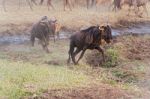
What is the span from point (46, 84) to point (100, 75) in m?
2.92

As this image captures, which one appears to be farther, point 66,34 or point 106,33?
point 66,34

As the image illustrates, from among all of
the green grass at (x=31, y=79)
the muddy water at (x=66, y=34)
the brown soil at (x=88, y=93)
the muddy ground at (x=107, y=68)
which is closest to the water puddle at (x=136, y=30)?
the muddy water at (x=66, y=34)

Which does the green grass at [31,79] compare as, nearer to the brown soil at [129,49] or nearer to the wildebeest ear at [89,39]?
the wildebeest ear at [89,39]

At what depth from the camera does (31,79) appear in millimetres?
13391

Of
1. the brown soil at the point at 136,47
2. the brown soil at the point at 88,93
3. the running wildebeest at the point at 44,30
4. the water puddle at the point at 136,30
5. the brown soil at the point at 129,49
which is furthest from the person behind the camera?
the water puddle at the point at 136,30

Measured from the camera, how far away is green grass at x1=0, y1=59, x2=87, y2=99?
12.2 m

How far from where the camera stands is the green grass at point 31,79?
12172 mm

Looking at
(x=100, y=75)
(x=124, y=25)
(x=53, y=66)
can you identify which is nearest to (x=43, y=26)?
(x=53, y=66)

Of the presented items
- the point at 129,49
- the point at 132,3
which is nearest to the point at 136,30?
the point at 132,3

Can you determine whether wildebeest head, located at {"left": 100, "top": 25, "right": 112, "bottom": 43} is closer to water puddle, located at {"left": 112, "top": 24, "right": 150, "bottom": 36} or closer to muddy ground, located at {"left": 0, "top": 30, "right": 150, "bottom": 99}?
muddy ground, located at {"left": 0, "top": 30, "right": 150, "bottom": 99}

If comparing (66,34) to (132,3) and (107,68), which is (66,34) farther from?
(132,3)

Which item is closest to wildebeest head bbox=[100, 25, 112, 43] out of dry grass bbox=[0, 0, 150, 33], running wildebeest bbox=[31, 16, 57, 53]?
running wildebeest bbox=[31, 16, 57, 53]

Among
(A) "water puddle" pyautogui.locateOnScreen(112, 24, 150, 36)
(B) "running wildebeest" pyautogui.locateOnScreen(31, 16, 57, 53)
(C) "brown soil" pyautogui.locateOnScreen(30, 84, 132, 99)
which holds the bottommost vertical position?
(A) "water puddle" pyautogui.locateOnScreen(112, 24, 150, 36)

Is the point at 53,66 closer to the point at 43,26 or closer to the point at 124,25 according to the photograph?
the point at 43,26
